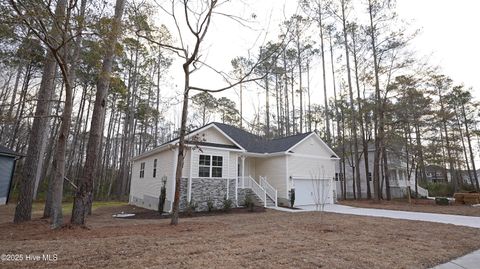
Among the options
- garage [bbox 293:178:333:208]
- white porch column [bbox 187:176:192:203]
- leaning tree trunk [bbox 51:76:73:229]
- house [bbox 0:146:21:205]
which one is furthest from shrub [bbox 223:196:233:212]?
house [bbox 0:146:21:205]

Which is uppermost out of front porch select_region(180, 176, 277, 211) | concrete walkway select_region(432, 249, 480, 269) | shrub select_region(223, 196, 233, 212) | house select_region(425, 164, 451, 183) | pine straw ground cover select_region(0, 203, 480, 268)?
house select_region(425, 164, 451, 183)

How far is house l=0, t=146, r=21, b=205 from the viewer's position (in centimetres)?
1559

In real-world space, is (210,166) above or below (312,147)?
below

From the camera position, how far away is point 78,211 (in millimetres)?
7172

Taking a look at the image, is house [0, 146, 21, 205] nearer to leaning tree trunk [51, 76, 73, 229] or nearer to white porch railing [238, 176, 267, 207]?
leaning tree trunk [51, 76, 73, 229]

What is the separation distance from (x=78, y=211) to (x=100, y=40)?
5047mm

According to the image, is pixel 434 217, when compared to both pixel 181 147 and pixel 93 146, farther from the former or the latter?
pixel 93 146

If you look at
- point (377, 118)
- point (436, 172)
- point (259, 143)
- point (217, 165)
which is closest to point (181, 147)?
point (217, 165)

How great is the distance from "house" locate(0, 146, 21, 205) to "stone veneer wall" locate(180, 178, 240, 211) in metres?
12.0

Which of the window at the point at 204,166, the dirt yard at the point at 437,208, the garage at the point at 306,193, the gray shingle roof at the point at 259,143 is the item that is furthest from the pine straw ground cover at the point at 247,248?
the gray shingle roof at the point at 259,143

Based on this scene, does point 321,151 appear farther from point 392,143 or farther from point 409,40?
point 409,40

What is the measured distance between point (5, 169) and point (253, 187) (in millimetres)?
16035

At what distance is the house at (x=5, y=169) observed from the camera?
15586 millimetres

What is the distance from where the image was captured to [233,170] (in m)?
14.7
